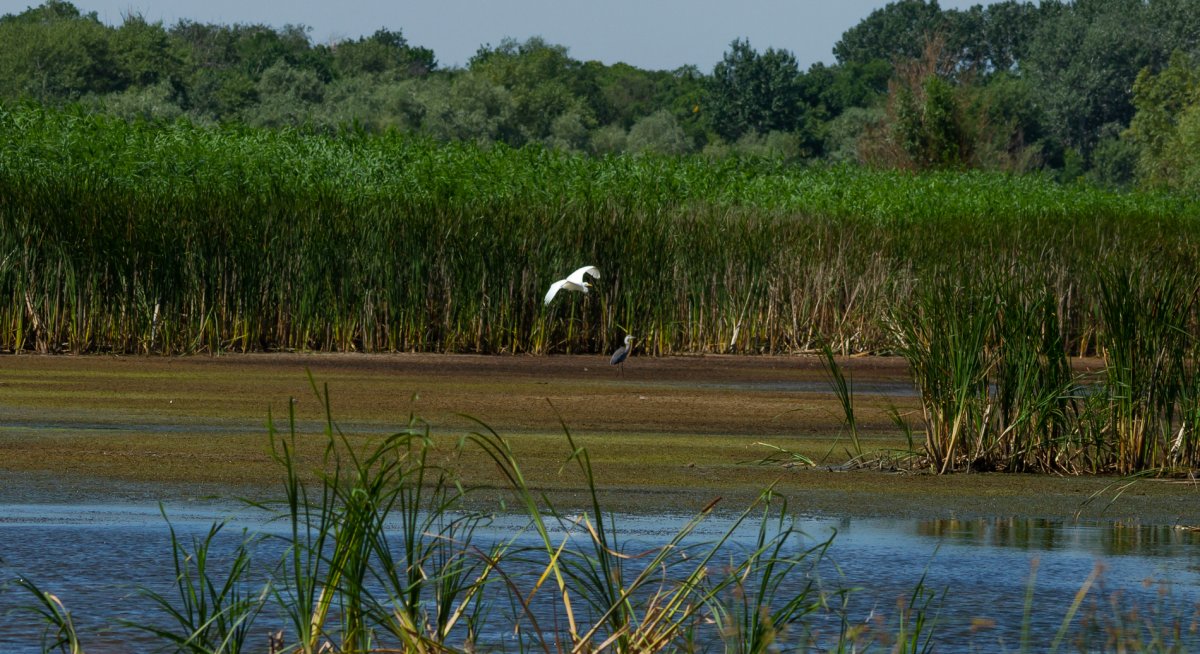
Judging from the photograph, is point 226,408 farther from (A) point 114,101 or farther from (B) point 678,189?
(A) point 114,101

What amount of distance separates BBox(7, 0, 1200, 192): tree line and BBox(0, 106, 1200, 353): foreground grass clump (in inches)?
1151

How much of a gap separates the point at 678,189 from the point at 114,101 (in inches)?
1637

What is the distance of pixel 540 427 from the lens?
40.5 feet

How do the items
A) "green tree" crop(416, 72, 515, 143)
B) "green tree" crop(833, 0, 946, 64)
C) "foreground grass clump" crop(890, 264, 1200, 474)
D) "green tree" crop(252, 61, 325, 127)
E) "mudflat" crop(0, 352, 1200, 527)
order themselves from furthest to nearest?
"green tree" crop(833, 0, 946, 64), "green tree" crop(252, 61, 325, 127), "green tree" crop(416, 72, 515, 143), "foreground grass clump" crop(890, 264, 1200, 474), "mudflat" crop(0, 352, 1200, 527)

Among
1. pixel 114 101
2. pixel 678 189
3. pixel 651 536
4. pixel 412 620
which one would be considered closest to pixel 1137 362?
pixel 651 536

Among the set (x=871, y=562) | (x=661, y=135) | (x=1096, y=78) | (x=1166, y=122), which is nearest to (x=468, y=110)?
(x=661, y=135)

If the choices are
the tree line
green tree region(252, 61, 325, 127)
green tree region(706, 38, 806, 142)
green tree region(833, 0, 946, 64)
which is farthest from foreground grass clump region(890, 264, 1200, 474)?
green tree region(833, 0, 946, 64)

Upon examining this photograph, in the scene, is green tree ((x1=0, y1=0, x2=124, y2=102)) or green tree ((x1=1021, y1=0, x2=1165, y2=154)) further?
green tree ((x1=1021, y1=0, x2=1165, y2=154))

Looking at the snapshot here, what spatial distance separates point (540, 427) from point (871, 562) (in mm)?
5766

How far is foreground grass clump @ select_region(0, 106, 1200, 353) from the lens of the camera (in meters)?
18.4

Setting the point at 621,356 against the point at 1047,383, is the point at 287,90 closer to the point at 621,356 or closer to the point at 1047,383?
the point at 621,356

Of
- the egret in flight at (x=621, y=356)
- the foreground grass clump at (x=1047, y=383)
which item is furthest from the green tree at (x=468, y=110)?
the foreground grass clump at (x=1047, y=383)

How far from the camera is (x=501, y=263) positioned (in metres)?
19.9

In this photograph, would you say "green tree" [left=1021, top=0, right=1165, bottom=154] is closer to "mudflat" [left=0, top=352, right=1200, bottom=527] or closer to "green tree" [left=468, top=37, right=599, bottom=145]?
"green tree" [left=468, top=37, right=599, bottom=145]
